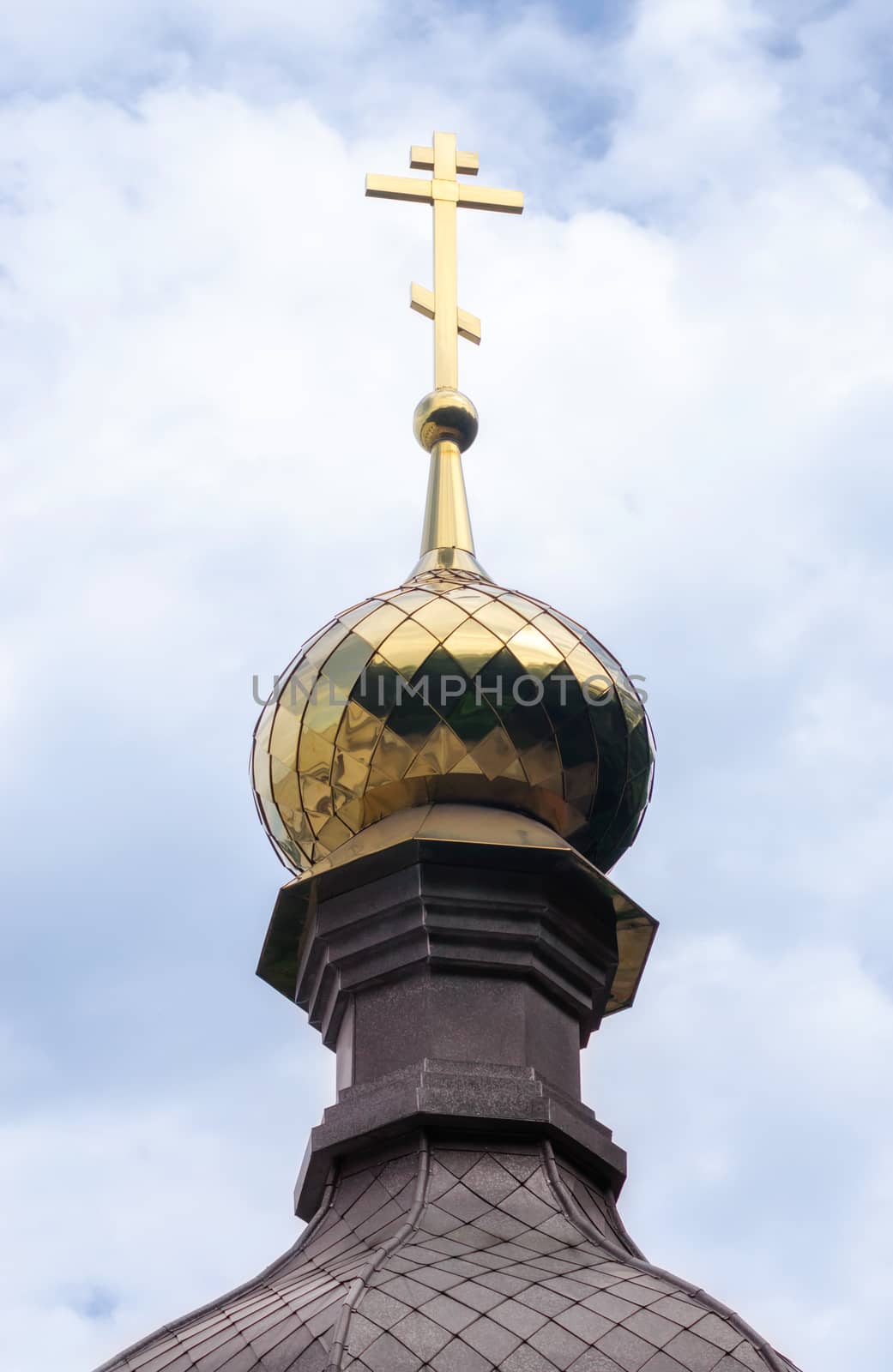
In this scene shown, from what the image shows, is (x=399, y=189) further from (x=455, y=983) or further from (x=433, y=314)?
(x=455, y=983)

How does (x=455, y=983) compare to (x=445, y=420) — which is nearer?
(x=455, y=983)

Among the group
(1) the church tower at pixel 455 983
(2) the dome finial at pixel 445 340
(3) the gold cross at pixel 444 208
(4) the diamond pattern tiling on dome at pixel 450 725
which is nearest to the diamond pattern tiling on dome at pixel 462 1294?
(1) the church tower at pixel 455 983

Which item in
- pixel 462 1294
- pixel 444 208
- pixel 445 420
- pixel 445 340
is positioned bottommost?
pixel 462 1294

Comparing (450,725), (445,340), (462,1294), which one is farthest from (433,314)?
(462,1294)

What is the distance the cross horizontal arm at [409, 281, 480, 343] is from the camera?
14508 mm

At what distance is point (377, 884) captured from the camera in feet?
39.3

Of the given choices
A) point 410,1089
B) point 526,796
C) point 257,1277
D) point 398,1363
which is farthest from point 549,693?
point 398,1363

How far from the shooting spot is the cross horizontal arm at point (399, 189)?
577 inches

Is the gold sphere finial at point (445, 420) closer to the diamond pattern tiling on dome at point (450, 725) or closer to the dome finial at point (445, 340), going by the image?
the dome finial at point (445, 340)

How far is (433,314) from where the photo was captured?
1448cm

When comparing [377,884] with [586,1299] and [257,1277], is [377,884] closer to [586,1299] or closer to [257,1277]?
[257,1277]

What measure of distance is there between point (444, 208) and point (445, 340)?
0.90m

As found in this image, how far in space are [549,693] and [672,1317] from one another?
11.7 ft

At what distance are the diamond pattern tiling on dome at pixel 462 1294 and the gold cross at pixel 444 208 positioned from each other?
506cm
